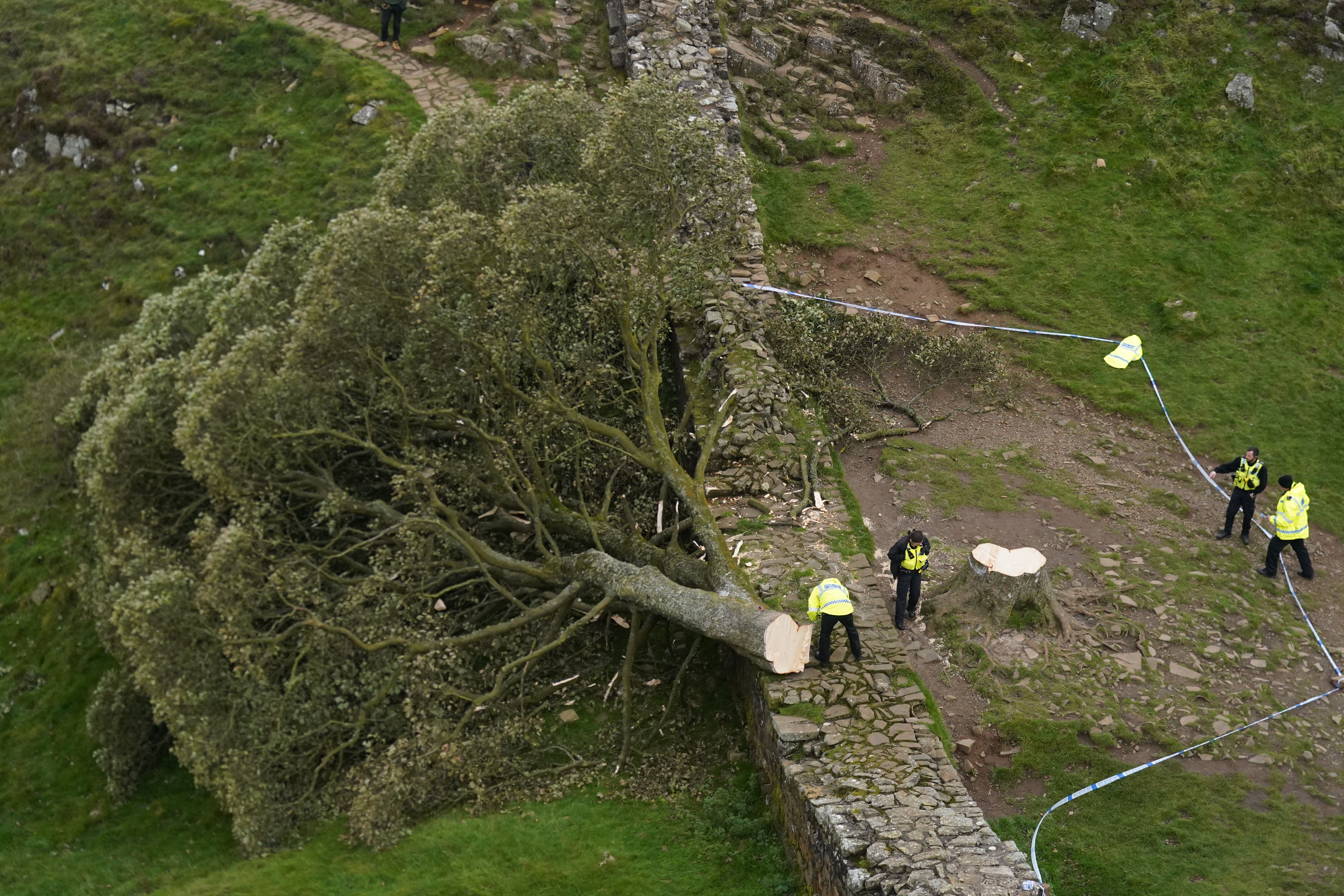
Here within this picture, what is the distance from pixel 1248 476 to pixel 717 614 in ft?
32.6

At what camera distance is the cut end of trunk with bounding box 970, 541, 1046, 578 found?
1595 cm

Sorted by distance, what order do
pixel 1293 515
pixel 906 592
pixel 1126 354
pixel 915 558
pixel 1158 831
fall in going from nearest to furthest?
1. pixel 1158 831
2. pixel 915 558
3. pixel 906 592
4. pixel 1293 515
5. pixel 1126 354

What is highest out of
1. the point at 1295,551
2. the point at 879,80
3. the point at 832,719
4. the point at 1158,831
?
the point at 879,80

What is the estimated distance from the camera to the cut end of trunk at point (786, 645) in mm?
14055

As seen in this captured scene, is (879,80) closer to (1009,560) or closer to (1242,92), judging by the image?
(1242,92)

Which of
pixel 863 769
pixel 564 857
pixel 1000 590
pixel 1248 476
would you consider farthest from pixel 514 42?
pixel 863 769

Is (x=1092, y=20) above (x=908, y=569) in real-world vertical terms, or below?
above

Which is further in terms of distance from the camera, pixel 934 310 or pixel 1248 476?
pixel 934 310

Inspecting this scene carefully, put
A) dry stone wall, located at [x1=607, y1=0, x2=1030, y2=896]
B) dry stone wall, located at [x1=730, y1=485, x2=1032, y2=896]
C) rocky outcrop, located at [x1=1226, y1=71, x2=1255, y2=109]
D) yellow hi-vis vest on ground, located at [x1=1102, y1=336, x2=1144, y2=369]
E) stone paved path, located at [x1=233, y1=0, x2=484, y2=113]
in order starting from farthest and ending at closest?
1. stone paved path, located at [x1=233, y1=0, x2=484, y2=113]
2. rocky outcrop, located at [x1=1226, y1=71, x2=1255, y2=109]
3. yellow hi-vis vest on ground, located at [x1=1102, y1=336, x2=1144, y2=369]
4. dry stone wall, located at [x1=607, y1=0, x2=1030, y2=896]
5. dry stone wall, located at [x1=730, y1=485, x2=1032, y2=896]

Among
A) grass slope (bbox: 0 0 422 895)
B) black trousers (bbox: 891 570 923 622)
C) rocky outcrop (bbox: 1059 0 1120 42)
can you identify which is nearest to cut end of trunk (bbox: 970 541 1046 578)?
black trousers (bbox: 891 570 923 622)

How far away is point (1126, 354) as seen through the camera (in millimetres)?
20328

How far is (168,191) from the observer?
1176 inches

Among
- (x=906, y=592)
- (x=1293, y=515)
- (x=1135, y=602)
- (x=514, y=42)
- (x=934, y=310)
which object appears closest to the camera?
(x=906, y=592)

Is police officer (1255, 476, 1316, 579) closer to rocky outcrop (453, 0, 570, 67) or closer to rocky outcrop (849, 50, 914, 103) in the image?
rocky outcrop (849, 50, 914, 103)
